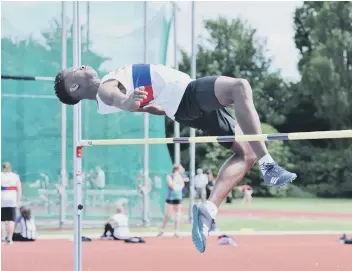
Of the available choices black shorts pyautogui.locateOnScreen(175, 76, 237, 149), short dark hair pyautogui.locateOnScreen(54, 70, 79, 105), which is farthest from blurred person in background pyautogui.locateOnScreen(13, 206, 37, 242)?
black shorts pyautogui.locateOnScreen(175, 76, 237, 149)

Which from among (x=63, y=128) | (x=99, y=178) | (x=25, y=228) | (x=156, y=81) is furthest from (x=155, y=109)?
(x=99, y=178)

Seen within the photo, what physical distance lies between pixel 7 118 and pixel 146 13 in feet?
9.40

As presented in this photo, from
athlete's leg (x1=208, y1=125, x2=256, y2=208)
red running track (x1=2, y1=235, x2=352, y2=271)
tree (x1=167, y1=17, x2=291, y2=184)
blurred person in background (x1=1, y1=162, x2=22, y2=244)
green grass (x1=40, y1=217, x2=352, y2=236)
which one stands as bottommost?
green grass (x1=40, y1=217, x2=352, y2=236)

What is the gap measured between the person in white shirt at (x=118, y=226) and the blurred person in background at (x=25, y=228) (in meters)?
1.04

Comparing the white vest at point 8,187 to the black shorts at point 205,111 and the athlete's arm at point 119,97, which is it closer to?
the black shorts at point 205,111

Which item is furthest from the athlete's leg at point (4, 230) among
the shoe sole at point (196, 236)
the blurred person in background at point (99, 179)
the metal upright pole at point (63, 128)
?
the shoe sole at point (196, 236)

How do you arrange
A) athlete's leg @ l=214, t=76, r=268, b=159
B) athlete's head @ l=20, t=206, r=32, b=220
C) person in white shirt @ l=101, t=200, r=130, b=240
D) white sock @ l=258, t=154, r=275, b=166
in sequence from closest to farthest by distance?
athlete's leg @ l=214, t=76, r=268, b=159 < white sock @ l=258, t=154, r=275, b=166 < athlete's head @ l=20, t=206, r=32, b=220 < person in white shirt @ l=101, t=200, r=130, b=240

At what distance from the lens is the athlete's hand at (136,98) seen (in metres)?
4.45

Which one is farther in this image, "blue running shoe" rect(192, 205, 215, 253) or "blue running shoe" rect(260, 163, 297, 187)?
"blue running shoe" rect(192, 205, 215, 253)

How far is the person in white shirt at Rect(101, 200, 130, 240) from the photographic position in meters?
11.6

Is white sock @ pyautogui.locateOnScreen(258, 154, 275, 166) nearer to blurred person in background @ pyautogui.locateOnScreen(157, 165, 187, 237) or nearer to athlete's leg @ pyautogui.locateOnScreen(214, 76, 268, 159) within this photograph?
athlete's leg @ pyautogui.locateOnScreen(214, 76, 268, 159)

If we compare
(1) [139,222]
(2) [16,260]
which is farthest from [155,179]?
(2) [16,260]

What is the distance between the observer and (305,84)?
1262 inches

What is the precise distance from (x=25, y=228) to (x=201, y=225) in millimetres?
7371
